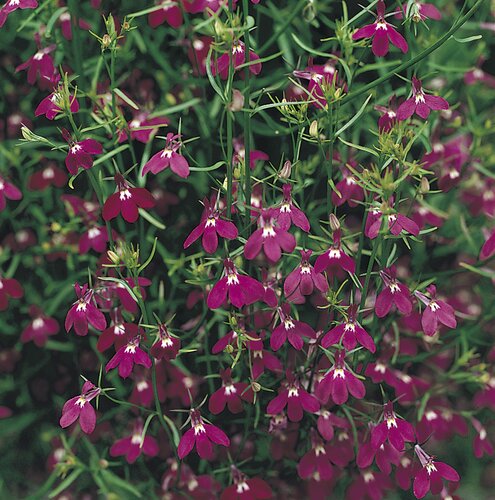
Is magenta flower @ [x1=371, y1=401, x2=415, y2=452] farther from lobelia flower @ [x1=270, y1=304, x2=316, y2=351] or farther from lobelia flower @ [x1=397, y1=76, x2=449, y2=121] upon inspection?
lobelia flower @ [x1=397, y1=76, x2=449, y2=121]

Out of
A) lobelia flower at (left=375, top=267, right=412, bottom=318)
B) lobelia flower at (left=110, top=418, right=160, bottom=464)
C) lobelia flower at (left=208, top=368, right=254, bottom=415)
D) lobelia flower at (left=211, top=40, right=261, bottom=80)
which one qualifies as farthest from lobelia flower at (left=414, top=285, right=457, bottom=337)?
lobelia flower at (left=110, top=418, right=160, bottom=464)

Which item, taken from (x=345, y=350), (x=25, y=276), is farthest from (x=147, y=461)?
(x=345, y=350)

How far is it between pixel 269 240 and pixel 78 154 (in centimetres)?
24

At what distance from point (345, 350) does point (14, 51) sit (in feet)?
2.41

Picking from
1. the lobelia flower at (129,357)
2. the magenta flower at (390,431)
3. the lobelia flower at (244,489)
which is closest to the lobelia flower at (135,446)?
the lobelia flower at (244,489)

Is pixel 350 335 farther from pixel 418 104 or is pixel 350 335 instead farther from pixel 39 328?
pixel 39 328

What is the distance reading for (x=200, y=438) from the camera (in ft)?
3.31

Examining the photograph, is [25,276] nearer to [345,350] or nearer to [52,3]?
[52,3]

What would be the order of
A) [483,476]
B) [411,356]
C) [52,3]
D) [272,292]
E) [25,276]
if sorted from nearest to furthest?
[272,292], [52,3], [411,356], [25,276], [483,476]

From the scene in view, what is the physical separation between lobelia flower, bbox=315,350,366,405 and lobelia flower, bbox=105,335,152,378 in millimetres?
215

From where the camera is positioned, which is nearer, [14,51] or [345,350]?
[345,350]

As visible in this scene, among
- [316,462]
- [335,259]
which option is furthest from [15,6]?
[316,462]

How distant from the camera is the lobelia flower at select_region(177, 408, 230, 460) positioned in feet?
3.29

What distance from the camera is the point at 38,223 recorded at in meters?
1.39
